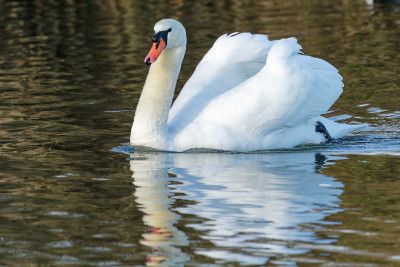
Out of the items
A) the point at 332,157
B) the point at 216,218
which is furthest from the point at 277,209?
the point at 332,157

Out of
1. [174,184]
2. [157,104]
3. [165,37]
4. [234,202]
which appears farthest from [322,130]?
[234,202]

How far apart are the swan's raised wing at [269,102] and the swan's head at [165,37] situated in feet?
2.36

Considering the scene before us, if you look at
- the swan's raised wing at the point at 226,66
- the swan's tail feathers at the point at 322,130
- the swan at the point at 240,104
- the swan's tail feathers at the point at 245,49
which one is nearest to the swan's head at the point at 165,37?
the swan at the point at 240,104

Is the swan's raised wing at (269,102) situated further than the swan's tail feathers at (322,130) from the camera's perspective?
No

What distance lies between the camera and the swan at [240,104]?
907 centimetres

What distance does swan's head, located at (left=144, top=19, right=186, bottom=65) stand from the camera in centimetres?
907

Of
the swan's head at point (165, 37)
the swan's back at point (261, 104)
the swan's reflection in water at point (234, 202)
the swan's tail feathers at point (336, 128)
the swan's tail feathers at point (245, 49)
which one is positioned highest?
the swan's head at point (165, 37)

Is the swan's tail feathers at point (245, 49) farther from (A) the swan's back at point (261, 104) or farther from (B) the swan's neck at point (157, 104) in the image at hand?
(B) the swan's neck at point (157, 104)

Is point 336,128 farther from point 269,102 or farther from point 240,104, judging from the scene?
point 240,104

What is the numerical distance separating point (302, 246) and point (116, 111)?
611 cm

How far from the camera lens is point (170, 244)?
6383 mm

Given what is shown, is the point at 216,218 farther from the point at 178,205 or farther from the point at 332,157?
the point at 332,157

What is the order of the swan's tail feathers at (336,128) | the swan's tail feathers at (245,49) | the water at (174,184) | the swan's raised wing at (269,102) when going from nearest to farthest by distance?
1. the water at (174,184)
2. the swan's raised wing at (269,102)
3. the swan's tail feathers at (336,128)
4. the swan's tail feathers at (245,49)

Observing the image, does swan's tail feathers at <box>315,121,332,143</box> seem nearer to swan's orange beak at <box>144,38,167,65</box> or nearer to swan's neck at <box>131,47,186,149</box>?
swan's neck at <box>131,47,186,149</box>
